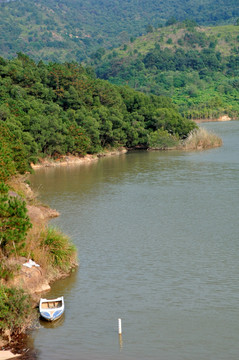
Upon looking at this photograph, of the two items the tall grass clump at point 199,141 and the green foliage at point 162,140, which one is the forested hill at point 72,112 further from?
the tall grass clump at point 199,141

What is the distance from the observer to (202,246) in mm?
27094

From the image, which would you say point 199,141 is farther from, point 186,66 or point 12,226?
point 186,66

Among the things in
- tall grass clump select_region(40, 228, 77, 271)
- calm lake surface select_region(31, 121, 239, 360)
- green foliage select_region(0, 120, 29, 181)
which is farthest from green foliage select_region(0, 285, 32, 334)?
green foliage select_region(0, 120, 29, 181)

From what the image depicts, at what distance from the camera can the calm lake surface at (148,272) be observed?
17266 millimetres

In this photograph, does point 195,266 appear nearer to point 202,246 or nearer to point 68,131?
point 202,246

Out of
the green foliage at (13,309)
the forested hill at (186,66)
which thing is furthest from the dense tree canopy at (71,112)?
the forested hill at (186,66)

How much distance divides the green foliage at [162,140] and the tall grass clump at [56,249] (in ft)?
163

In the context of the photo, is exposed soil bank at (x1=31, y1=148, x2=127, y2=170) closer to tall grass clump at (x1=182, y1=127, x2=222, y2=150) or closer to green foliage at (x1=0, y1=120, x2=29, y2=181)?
tall grass clump at (x1=182, y1=127, x2=222, y2=150)

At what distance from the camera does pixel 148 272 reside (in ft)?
77.2

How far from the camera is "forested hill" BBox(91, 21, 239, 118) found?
474 feet

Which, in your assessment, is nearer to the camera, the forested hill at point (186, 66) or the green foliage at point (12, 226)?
the green foliage at point (12, 226)

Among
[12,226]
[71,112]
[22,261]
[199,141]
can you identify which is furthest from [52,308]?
[199,141]

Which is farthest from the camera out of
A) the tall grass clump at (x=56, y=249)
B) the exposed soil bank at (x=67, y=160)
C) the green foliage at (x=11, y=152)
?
the exposed soil bank at (x=67, y=160)

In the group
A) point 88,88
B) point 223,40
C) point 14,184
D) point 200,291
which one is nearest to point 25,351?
point 200,291
